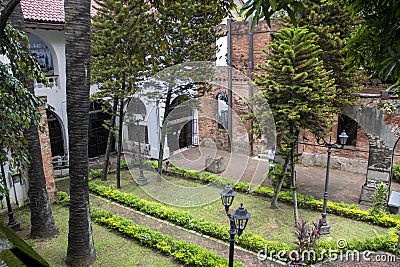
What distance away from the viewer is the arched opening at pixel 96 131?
52.6ft

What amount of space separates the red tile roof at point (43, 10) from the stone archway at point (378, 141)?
1100 centimetres

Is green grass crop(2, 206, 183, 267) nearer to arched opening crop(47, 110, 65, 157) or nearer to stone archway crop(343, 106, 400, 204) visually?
arched opening crop(47, 110, 65, 157)

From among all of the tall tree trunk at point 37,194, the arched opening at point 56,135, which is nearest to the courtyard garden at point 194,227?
the tall tree trunk at point 37,194

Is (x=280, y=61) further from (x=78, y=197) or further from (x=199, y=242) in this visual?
(x=78, y=197)

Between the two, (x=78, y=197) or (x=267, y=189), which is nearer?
(x=78, y=197)

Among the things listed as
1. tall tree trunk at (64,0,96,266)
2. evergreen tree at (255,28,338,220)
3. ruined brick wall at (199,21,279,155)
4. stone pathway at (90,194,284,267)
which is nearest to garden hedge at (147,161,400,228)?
evergreen tree at (255,28,338,220)

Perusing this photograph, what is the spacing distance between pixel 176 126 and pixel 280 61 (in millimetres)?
7013

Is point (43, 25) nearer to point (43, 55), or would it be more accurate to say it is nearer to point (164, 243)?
point (43, 55)

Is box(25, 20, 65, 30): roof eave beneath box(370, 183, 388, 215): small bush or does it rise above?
above

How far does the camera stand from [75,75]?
21.0 feet

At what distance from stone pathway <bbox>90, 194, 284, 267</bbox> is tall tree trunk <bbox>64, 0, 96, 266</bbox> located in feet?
8.25

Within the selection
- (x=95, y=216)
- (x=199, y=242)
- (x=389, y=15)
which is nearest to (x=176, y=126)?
(x=95, y=216)

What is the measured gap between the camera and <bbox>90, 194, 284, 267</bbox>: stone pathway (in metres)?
7.74

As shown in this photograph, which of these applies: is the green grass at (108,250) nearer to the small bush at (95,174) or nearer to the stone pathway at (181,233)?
the stone pathway at (181,233)
